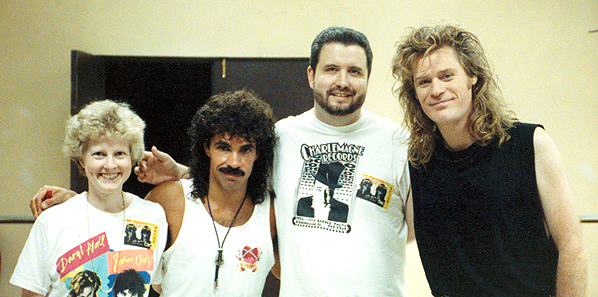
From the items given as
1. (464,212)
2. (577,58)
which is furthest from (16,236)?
(577,58)

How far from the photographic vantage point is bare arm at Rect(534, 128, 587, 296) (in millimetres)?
1515

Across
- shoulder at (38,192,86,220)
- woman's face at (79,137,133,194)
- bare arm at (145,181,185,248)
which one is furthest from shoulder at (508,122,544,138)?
shoulder at (38,192,86,220)

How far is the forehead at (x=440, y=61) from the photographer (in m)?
1.64

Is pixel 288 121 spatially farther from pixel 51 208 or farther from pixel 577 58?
pixel 577 58

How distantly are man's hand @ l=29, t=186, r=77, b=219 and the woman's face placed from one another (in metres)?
0.18

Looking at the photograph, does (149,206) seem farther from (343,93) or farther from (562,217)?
(562,217)

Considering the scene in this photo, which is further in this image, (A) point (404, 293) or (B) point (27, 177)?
(B) point (27, 177)

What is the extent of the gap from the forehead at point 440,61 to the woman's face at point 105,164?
1.18 metres

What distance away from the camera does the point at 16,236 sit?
3.52 meters

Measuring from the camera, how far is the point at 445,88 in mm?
1626

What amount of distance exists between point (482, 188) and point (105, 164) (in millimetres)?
1397

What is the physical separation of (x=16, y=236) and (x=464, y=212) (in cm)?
340

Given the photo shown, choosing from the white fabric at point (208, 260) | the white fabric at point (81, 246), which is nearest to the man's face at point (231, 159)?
the white fabric at point (208, 260)

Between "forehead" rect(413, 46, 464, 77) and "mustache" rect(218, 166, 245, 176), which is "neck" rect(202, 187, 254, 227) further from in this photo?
"forehead" rect(413, 46, 464, 77)
